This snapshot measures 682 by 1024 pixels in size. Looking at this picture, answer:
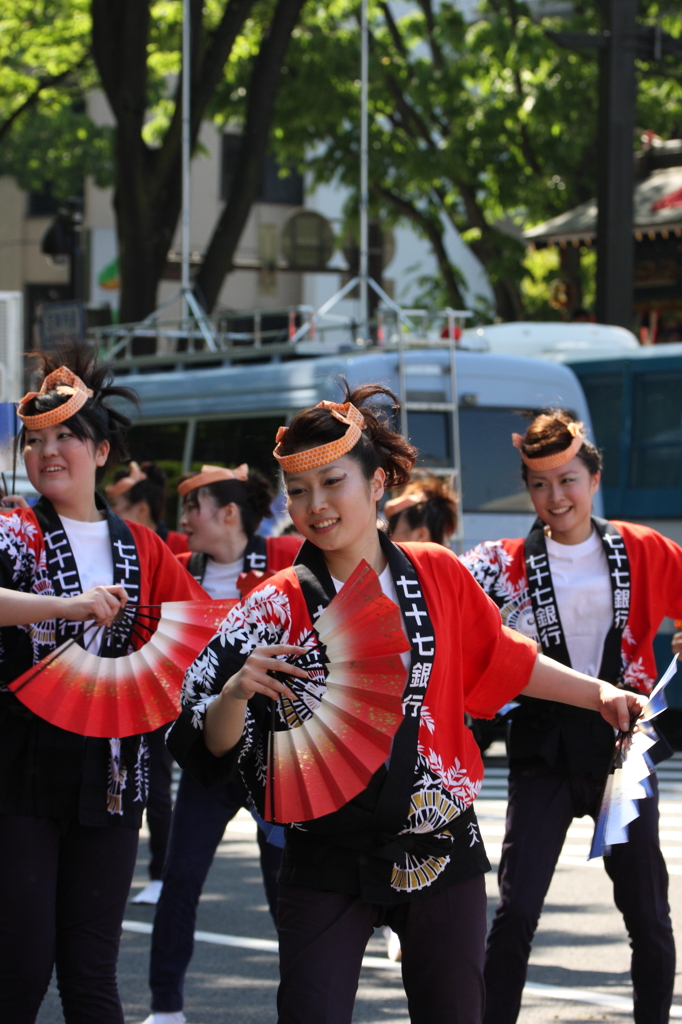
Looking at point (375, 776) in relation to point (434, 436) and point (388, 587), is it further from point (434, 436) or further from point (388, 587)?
point (434, 436)

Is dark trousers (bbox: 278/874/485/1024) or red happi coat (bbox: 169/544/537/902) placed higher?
red happi coat (bbox: 169/544/537/902)

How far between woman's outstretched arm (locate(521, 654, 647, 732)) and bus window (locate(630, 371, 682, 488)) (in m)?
9.26

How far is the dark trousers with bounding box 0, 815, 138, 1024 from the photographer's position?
3.58m

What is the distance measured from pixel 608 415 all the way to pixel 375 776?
34.4ft

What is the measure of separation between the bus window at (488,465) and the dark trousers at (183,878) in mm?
6608

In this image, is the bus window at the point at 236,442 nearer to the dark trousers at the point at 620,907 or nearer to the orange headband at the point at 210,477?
the orange headband at the point at 210,477

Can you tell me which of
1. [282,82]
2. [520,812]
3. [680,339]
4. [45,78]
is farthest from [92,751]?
[45,78]

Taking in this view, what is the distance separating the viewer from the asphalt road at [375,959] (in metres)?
5.02

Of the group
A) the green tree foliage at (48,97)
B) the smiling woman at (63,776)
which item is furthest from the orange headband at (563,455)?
the green tree foliage at (48,97)

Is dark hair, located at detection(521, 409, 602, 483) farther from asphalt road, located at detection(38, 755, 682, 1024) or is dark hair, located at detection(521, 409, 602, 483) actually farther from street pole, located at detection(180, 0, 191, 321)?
street pole, located at detection(180, 0, 191, 321)

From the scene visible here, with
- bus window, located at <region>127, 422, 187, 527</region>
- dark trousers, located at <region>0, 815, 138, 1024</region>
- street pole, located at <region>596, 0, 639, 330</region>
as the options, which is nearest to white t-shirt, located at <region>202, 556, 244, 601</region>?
dark trousers, located at <region>0, 815, 138, 1024</region>

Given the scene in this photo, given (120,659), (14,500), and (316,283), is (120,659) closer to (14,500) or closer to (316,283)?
(14,500)

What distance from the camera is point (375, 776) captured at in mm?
3029

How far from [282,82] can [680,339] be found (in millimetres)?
7173
